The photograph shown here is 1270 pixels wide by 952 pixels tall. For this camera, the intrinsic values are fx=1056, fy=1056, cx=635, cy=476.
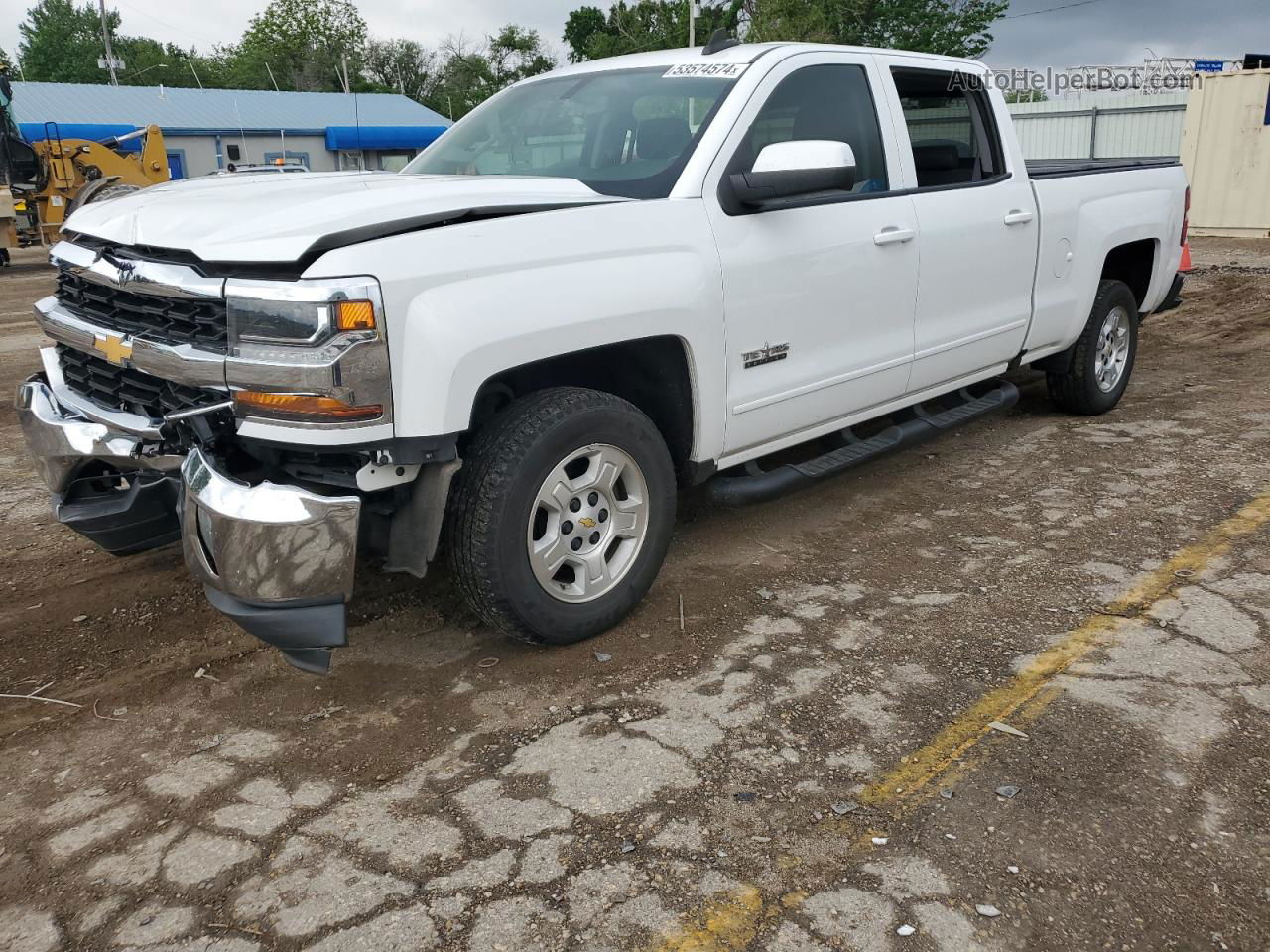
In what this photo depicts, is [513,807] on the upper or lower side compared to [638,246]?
lower

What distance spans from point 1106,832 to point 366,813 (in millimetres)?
1833

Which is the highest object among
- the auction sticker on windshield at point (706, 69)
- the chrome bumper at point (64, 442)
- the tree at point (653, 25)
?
the tree at point (653, 25)

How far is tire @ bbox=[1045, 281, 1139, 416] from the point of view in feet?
19.5

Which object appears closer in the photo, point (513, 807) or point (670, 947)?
point (670, 947)

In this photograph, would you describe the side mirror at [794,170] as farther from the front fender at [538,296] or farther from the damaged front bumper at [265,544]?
the damaged front bumper at [265,544]

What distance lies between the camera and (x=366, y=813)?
2.71 m

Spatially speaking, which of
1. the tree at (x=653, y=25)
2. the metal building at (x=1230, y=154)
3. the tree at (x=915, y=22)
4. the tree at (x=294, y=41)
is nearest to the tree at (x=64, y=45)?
the tree at (x=294, y=41)

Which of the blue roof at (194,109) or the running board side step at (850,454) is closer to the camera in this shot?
the running board side step at (850,454)

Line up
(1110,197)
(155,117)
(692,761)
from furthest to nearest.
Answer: (155,117)
(1110,197)
(692,761)

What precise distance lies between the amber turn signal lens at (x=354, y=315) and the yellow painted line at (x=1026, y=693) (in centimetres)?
177

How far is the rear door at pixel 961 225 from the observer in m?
4.58

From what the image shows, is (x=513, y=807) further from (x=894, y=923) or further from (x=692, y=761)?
(x=894, y=923)

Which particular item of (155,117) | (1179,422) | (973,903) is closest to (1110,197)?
(1179,422)

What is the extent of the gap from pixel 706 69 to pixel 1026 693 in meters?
2.53
